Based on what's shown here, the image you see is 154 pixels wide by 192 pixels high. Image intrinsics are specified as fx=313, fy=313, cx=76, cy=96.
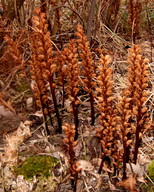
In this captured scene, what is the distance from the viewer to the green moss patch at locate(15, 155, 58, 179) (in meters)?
2.09

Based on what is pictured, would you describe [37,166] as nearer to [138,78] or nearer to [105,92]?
[105,92]

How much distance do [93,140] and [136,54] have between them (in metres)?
0.91

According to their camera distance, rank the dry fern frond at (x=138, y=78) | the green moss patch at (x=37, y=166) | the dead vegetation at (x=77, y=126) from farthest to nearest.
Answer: the green moss patch at (x=37, y=166) → the dead vegetation at (x=77, y=126) → the dry fern frond at (x=138, y=78)

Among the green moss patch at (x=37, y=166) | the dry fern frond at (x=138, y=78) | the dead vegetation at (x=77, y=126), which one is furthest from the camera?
the green moss patch at (x=37, y=166)

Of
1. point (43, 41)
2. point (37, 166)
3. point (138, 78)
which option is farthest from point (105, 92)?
point (37, 166)

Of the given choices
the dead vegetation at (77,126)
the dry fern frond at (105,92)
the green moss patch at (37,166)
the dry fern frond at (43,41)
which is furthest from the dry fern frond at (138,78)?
the green moss patch at (37,166)

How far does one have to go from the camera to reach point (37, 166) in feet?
7.01

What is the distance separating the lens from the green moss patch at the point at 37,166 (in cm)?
209

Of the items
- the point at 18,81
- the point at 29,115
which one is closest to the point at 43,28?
the point at 29,115

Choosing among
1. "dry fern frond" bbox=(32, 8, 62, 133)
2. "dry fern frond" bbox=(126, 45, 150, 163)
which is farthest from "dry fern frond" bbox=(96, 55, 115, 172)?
"dry fern frond" bbox=(32, 8, 62, 133)

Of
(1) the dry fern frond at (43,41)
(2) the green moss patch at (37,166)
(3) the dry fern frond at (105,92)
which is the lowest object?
(2) the green moss patch at (37,166)

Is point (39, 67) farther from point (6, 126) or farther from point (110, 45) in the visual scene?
point (110, 45)

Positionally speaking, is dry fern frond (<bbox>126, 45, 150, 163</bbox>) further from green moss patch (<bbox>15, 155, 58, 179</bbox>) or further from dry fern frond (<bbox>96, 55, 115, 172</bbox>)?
green moss patch (<bbox>15, 155, 58, 179</bbox>)

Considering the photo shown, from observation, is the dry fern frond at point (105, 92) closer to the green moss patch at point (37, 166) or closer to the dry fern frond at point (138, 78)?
the dry fern frond at point (138, 78)
